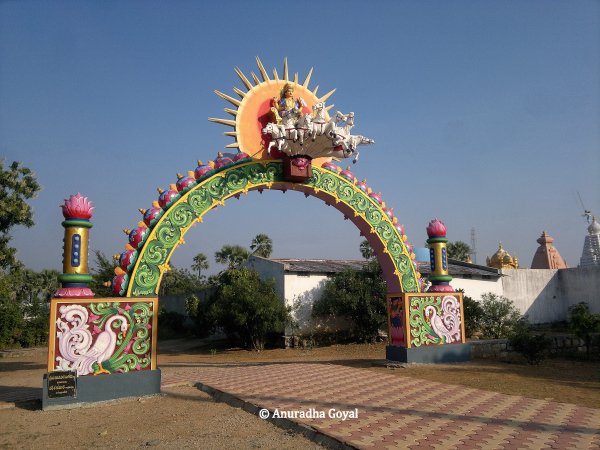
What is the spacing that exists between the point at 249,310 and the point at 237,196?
27.4ft

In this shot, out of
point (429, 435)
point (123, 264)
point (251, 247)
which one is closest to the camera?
point (429, 435)

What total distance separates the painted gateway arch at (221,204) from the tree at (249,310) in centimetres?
661

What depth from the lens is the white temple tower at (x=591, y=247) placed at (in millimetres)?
25109

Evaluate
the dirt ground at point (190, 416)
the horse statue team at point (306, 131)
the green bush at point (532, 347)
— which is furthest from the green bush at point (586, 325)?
the horse statue team at point (306, 131)

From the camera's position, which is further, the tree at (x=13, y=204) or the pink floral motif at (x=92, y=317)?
the tree at (x=13, y=204)

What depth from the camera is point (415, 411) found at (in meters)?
5.39

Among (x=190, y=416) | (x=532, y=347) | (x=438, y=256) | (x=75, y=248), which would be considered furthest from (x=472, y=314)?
(x=75, y=248)

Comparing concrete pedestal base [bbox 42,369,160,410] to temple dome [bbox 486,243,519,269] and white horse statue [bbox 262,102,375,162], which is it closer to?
white horse statue [bbox 262,102,375,162]

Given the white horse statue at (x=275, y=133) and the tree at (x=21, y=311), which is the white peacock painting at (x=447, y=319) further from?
the tree at (x=21, y=311)

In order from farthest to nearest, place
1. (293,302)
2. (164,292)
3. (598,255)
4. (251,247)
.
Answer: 1. (164,292)
2. (251,247)
3. (598,255)
4. (293,302)

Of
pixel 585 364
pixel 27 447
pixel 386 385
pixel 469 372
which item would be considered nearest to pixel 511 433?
pixel 386 385

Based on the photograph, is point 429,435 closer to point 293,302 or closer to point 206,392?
point 206,392

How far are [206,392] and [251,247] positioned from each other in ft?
75.0

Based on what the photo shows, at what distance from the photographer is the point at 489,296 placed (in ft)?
58.7
